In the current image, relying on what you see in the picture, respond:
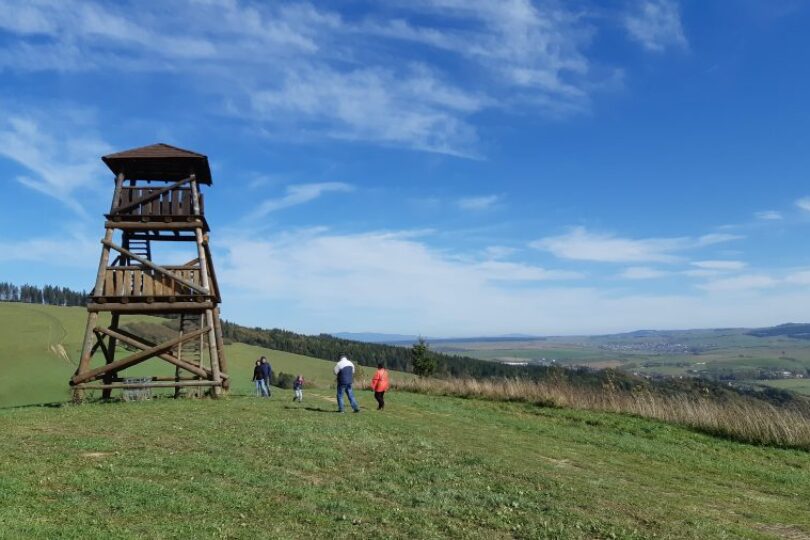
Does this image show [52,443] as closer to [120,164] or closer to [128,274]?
[128,274]

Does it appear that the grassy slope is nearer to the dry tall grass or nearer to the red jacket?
the dry tall grass

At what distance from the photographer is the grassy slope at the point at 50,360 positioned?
39.7 meters

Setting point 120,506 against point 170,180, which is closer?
point 120,506

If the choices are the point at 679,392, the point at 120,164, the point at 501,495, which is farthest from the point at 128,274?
the point at 679,392

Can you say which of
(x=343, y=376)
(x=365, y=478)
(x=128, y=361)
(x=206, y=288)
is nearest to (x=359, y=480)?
(x=365, y=478)

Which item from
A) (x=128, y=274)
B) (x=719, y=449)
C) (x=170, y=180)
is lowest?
(x=719, y=449)

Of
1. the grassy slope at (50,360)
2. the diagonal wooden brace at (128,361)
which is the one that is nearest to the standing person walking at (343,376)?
the diagonal wooden brace at (128,361)

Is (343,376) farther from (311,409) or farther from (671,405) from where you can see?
(671,405)

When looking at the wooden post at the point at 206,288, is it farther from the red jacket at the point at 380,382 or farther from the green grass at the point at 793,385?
the green grass at the point at 793,385

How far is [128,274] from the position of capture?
795 inches

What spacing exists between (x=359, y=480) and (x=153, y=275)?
47.0 ft

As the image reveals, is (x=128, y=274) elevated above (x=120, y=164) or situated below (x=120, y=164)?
below

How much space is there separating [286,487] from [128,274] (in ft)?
47.5

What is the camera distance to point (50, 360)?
55.0m
